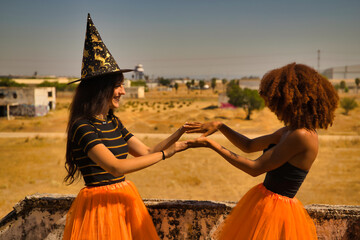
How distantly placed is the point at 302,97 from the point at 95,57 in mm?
1488

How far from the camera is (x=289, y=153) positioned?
2.00 metres

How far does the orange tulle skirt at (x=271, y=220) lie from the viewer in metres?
2.04

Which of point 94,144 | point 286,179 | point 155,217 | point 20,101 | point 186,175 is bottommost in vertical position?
point 186,175

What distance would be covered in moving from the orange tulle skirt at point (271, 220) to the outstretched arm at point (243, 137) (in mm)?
397

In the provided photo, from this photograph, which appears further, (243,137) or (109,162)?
(243,137)

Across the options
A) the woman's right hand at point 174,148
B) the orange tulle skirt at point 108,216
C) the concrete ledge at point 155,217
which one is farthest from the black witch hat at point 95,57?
the concrete ledge at point 155,217

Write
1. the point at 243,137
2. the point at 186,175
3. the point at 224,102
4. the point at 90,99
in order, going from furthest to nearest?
the point at 224,102, the point at 186,175, the point at 243,137, the point at 90,99

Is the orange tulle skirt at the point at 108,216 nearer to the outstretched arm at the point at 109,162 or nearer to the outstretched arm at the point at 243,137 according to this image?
the outstretched arm at the point at 109,162

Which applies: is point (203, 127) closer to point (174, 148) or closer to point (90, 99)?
point (174, 148)

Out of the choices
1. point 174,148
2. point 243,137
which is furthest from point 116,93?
point 243,137

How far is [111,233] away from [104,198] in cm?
24

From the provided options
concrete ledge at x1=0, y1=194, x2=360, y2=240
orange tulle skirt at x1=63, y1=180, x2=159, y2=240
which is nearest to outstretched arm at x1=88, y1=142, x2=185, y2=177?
orange tulle skirt at x1=63, y1=180, x2=159, y2=240

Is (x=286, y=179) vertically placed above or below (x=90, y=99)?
below

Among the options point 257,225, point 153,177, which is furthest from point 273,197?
point 153,177
